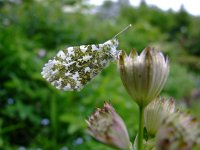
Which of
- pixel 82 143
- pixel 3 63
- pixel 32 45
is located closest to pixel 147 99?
pixel 82 143

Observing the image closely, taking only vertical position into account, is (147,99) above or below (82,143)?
above

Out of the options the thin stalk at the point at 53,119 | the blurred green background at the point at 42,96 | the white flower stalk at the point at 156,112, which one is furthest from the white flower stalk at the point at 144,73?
the thin stalk at the point at 53,119

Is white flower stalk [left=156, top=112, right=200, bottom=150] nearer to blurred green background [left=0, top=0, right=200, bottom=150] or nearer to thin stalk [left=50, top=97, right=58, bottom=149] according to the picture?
blurred green background [left=0, top=0, right=200, bottom=150]

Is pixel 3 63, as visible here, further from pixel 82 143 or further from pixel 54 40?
pixel 54 40

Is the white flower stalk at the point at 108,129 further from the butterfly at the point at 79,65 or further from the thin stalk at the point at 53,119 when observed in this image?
the thin stalk at the point at 53,119

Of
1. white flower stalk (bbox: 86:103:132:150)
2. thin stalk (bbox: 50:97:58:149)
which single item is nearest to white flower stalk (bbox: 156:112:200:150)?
white flower stalk (bbox: 86:103:132:150)

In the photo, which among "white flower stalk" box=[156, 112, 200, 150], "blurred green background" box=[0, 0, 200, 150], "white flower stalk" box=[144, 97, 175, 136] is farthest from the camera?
"blurred green background" box=[0, 0, 200, 150]

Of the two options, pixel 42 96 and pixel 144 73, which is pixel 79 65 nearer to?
pixel 144 73
